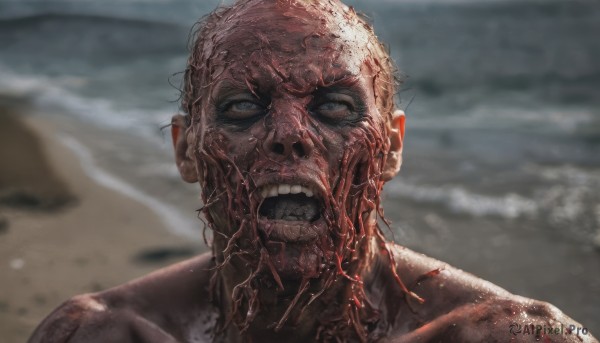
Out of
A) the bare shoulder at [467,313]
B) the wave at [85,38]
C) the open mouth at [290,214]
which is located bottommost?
the wave at [85,38]

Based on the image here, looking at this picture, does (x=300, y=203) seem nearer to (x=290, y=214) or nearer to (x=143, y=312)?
(x=290, y=214)

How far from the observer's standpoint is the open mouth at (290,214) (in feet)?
7.89

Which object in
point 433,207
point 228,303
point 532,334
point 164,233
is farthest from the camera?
point 433,207

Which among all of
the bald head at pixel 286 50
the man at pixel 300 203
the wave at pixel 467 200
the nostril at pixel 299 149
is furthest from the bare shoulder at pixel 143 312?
the wave at pixel 467 200

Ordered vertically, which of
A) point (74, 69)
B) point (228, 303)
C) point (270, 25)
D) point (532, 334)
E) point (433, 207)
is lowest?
point (74, 69)

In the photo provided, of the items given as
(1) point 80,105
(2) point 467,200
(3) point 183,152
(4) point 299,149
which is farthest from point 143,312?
(1) point 80,105

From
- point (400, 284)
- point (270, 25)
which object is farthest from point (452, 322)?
point (270, 25)

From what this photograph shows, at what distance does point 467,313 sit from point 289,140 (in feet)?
2.81

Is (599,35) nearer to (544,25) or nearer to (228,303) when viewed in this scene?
(544,25)

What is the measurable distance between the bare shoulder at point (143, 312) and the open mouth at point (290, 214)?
0.82 metres

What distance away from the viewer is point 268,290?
8.75 feet

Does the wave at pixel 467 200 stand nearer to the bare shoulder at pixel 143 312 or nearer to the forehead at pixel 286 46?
the bare shoulder at pixel 143 312

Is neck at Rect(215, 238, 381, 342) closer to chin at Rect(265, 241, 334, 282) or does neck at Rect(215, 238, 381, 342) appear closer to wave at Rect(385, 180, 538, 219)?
chin at Rect(265, 241, 334, 282)

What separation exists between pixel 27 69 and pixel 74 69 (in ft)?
2.67
